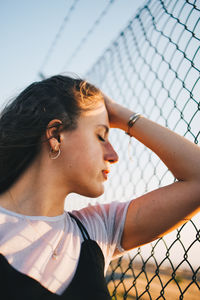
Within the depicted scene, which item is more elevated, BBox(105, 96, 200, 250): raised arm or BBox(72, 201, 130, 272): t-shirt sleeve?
BBox(105, 96, 200, 250): raised arm

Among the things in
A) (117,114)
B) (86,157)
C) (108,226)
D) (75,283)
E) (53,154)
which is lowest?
(75,283)

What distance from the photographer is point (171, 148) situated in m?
1.16

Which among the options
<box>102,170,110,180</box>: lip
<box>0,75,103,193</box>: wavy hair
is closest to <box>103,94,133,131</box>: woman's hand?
<box>0,75,103,193</box>: wavy hair

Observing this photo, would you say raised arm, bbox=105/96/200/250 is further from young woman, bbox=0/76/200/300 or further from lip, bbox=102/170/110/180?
lip, bbox=102/170/110/180

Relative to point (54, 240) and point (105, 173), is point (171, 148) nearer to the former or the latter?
point (105, 173)

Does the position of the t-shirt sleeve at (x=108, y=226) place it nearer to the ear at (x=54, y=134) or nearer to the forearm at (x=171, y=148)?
the forearm at (x=171, y=148)

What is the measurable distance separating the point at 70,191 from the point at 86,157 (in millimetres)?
220

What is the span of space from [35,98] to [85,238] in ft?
2.43

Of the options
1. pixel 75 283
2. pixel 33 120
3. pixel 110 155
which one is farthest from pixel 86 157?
pixel 75 283

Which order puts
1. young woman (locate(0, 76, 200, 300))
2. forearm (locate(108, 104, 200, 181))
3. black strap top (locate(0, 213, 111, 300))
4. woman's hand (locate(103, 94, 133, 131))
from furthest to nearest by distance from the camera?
woman's hand (locate(103, 94, 133, 131)) → forearm (locate(108, 104, 200, 181)) → young woman (locate(0, 76, 200, 300)) → black strap top (locate(0, 213, 111, 300))

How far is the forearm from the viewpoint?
110cm

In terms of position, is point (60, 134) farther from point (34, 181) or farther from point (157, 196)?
point (157, 196)

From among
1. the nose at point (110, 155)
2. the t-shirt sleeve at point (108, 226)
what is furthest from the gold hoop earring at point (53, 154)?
the t-shirt sleeve at point (108, 226)

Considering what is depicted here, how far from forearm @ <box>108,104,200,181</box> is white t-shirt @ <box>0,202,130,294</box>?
1.01ft
